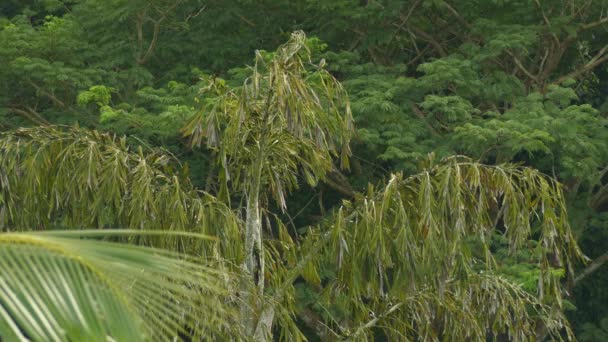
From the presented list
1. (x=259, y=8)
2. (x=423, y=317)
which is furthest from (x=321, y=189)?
(x=423, y=317)

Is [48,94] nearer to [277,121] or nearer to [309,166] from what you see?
[309,166]

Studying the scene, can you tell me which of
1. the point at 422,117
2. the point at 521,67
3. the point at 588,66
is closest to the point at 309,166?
the point at 422,117

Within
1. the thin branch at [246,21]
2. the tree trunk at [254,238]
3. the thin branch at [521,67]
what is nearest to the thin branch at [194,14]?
the thin branch at [246,21]

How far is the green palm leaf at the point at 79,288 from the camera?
5.78 feet

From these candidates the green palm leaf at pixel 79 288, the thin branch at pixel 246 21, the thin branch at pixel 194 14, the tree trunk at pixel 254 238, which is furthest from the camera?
the thin branch at pixel 194 14

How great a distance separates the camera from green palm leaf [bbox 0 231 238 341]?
1763 millimetres

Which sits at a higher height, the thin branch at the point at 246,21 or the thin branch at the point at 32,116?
the thin branch at the point at 246,21

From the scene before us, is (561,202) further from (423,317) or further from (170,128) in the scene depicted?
(170,128)

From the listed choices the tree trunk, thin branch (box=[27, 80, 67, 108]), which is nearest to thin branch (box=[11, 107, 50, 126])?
thin branch (box=[27, 80, 67, 108])

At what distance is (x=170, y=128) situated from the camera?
33.8 feet

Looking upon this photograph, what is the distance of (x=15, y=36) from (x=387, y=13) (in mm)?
3457

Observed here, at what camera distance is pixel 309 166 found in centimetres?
598

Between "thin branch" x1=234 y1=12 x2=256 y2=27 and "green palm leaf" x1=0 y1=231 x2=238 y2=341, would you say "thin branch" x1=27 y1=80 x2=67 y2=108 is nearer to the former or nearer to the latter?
"thin branch" x1=234 y1=12 x2=256 y2=27

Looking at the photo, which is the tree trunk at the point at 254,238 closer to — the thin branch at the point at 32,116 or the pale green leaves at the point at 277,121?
the pale green leaves at the point at 277,121
